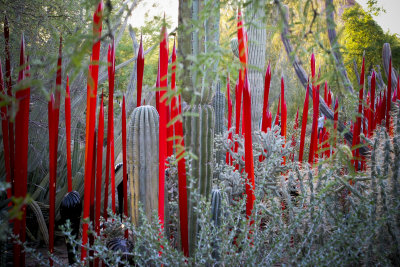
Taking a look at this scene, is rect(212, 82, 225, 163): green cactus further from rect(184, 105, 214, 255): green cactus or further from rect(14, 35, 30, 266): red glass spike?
rect(14, 35, 30, 266): red glass spike

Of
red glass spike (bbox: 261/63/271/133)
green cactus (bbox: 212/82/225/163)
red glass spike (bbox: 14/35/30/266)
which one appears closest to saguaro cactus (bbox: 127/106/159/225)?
red glass spike (bbox: 14/35/30/266)

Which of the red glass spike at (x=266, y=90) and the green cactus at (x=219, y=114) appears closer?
the red glass spike at (x=266, y=90)

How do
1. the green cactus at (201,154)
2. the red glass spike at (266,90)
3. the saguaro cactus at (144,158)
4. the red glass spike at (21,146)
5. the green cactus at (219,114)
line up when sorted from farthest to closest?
the green cactus at (219,114)
the red glass spike at (266,90)
the saguaro cactus at (144,158)
the green cactus at (201,154)
the red glass spike at (21,146)

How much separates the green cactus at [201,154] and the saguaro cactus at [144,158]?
195mm

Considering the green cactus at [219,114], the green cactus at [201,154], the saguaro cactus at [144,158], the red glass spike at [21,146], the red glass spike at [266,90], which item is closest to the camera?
the red glass spike at [21,146]

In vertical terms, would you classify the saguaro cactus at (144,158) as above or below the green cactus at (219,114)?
below

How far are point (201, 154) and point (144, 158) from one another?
0.81 feet

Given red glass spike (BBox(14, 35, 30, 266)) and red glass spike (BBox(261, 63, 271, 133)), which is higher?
red glass spike (BBox(261, 63, 271, 133))

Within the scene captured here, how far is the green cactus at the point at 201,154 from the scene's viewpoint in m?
1.20

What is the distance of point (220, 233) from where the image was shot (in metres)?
1.21

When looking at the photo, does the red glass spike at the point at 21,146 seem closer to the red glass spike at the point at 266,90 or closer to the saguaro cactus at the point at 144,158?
the saguaro cactus at the point at 144,158

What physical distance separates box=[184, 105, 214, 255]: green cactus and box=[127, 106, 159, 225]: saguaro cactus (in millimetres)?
195

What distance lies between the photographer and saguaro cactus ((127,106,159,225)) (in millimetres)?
1372

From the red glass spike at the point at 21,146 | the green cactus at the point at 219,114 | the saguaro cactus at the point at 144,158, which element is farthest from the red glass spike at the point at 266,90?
the red glass spike at the point at 21,146
